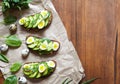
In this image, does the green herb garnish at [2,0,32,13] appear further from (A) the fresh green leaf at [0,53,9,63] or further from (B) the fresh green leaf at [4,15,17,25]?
(A) the fresh green leaf at [0,53,9,63]

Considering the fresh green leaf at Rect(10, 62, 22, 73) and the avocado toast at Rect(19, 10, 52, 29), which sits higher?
the avocado toast at Rect(19, 10, 52, 29)

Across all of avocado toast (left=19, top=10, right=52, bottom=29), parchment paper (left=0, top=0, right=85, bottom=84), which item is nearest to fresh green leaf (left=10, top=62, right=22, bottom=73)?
parchment paper (left=0, top=0, right=85, bottom=84)

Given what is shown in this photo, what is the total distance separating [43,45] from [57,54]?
67mm

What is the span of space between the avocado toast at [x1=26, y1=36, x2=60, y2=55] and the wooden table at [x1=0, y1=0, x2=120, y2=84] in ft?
0.28

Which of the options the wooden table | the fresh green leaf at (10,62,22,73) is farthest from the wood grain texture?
the fresh green leaf at (10,62,22,73)

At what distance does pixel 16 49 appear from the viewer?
1.36m

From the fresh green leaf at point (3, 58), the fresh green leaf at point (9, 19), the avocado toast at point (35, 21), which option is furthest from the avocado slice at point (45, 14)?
the fresh green leaf at point (3, 58)

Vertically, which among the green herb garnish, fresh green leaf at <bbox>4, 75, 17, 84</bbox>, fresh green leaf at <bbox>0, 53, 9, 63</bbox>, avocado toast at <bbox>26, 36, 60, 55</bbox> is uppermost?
the green herb garnish

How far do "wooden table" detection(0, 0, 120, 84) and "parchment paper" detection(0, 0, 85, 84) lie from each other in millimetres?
35

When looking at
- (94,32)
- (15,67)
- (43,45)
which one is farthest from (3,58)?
(94,32)

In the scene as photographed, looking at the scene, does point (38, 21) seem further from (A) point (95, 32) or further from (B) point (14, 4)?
(A) point (95, 32)

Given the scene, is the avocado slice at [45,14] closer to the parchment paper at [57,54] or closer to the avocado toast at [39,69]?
the parchment paper at [57,54]

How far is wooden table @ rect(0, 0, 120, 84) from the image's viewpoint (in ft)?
4.52

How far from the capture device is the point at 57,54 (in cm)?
136
